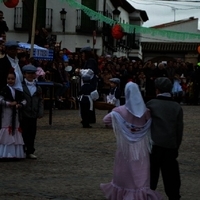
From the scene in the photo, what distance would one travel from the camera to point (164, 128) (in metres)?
9.16

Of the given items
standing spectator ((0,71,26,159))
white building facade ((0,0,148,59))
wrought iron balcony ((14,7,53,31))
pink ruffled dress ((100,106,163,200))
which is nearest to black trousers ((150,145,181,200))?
pink ruffled dress ((100,106,163,200))

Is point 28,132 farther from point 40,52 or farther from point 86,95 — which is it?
point 40,52

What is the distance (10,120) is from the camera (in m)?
13.0

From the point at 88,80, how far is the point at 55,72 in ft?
18.6

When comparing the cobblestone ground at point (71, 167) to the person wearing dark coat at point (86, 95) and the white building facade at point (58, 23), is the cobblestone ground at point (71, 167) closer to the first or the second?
the person wearing dark coat at point (86, 95)

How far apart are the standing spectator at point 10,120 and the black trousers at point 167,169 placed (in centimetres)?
404

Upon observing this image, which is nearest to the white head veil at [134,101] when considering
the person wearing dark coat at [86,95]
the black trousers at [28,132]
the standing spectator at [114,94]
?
the black trousers at [28,132]

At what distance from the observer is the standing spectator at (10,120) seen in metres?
12.9

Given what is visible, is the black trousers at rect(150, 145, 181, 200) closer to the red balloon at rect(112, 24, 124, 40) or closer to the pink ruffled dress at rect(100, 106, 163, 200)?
the pink ruffled dress at rect(100, 106, 163, 200)

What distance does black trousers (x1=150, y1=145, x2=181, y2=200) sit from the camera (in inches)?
359

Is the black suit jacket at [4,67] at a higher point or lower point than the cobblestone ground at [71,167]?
higher

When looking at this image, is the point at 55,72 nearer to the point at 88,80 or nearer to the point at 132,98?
the point at 88,80

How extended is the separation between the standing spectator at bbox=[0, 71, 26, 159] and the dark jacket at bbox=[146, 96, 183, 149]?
4052 millimetres

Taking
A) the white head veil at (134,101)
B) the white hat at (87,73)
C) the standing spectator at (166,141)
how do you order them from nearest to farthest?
1. the white head veil at (134,101)
2. the standing spectator at (166,141)
3. the white hat at (87,73)
